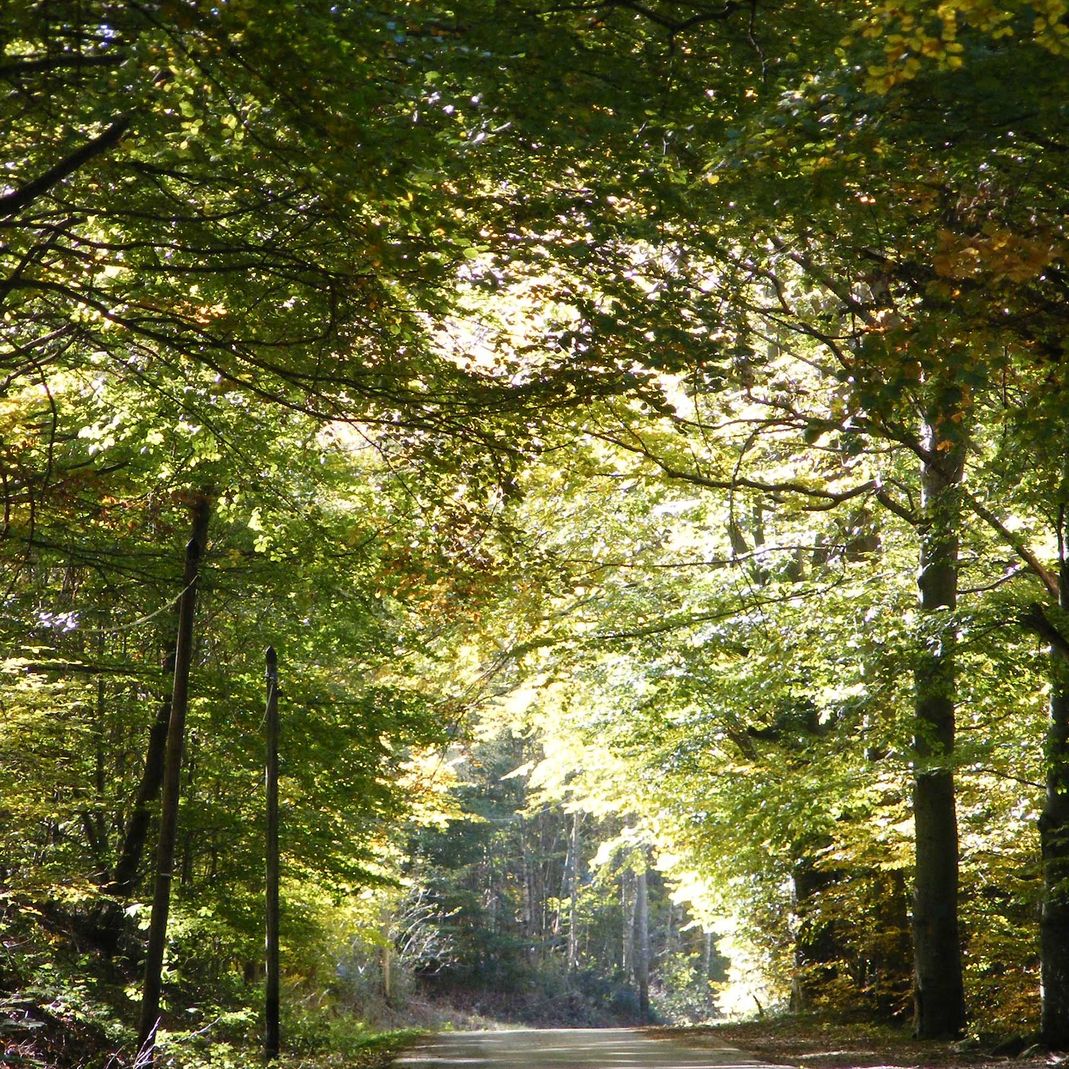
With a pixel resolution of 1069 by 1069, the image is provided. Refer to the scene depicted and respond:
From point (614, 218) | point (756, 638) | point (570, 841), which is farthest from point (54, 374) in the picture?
point (570, 841)

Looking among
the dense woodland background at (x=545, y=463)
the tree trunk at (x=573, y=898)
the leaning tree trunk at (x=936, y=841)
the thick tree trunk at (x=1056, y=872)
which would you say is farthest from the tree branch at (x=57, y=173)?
the tree trunk at (x=573, y=898)

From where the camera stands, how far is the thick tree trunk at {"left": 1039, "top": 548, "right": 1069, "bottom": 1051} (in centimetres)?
992

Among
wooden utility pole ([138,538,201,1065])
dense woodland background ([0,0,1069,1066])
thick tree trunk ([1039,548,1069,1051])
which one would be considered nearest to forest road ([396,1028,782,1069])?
dense woodland background ([0,0,1069,1066])

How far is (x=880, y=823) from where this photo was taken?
14.1 metres

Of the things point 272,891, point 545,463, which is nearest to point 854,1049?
point 272,891

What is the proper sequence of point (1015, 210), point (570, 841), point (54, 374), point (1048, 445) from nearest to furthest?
point (1015, 210)
point (1048, 445)
point (54, 374)
point (570, 841)

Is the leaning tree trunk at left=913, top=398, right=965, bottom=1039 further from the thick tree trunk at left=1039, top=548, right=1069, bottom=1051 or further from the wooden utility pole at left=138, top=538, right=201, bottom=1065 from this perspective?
the wooden utility pole at left=138, top=538, right=201, bottom=1065

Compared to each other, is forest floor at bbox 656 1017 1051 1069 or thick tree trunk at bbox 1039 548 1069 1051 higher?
thick tree trunk at bbox 1039 548 1069 1051

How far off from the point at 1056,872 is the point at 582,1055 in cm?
711

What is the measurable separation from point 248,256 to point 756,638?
351 inches

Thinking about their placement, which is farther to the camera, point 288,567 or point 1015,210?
point 288,567

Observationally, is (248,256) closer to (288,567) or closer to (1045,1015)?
(288,567)

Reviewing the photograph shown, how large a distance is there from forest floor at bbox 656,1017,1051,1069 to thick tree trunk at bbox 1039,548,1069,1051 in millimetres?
398

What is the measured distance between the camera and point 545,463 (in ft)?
37.8
